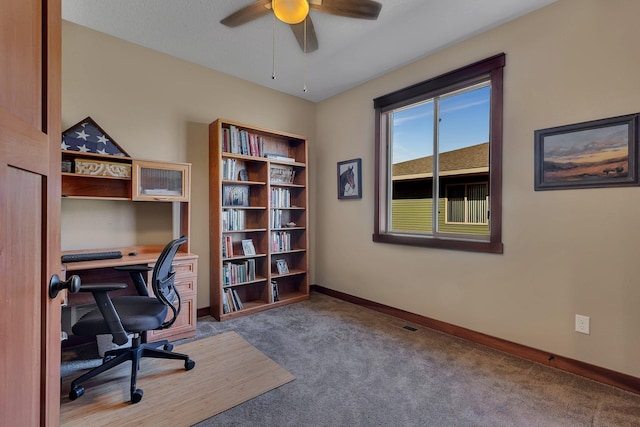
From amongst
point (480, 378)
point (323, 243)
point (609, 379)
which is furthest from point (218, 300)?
point (609, 379)

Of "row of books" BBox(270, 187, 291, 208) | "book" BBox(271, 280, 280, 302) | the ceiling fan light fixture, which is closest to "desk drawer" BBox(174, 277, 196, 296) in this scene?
"book" BBox(271, 280, 280, 302)

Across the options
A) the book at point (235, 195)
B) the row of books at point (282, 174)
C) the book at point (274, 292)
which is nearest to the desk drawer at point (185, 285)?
the book at point (235, 195)

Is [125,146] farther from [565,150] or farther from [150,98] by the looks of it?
[565,150]

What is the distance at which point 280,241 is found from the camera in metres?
3.68

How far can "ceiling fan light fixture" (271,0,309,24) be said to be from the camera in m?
1.84

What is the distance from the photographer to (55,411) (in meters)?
0.84

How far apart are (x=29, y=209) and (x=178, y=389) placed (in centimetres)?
170

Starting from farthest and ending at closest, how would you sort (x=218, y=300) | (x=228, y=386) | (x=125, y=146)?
(x=218, y=300) → (x=125, y=146) → (x=228, y=386)

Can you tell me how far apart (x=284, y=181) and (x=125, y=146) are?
1741 mm

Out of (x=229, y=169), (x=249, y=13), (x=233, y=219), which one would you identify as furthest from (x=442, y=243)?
(x=249, y=13)

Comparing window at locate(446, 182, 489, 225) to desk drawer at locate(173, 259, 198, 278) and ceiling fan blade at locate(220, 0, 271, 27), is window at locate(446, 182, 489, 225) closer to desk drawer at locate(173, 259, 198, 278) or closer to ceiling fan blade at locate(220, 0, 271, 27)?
ceiling fan blade at locate(220, 0, 271, 27)

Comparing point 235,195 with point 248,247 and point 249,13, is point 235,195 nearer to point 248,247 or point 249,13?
point 248,247

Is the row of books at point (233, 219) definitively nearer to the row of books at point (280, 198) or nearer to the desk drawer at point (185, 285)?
the row of books at point (280, 198)

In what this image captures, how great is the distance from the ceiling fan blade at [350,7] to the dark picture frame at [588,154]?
1570 mm
